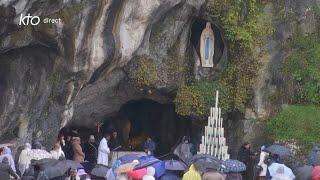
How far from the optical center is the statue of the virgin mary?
73.8 feet

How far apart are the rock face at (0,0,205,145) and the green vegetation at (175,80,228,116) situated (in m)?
1.08

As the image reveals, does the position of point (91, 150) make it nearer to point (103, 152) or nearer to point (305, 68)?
point (103, 152)

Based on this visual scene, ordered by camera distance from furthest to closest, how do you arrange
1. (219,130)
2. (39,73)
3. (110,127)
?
1. (110,127)
2. (219,130)
3. (39,73)

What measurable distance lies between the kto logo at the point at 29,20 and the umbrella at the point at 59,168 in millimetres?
3554

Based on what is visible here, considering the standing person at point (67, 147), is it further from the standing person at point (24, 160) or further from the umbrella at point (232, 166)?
the umbrella at point (232, 166)

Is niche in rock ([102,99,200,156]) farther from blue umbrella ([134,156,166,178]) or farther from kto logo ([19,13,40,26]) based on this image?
blue umbrella ([134,156,166,178])

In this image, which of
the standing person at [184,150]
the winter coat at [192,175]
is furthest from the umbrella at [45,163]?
the standing person at [184,150]

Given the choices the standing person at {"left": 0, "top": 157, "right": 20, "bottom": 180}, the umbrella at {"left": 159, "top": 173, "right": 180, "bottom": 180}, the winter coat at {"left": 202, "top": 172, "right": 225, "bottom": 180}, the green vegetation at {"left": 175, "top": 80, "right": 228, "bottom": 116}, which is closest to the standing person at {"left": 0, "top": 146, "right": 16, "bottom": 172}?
the standing person at {"left": 0, "top": 157, "right": 20, "bottom": 180}

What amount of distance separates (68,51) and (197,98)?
4371 millimetres

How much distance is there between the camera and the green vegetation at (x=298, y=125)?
20531mm

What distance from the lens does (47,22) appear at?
721 inches

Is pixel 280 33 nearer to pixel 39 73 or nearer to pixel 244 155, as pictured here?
pixel 244 155

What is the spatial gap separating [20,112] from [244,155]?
17.6 ft

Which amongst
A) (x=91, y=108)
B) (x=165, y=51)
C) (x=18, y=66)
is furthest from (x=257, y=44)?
(x=18, y=66)
